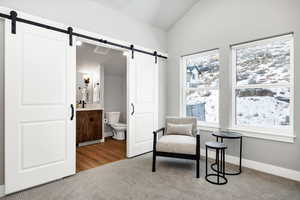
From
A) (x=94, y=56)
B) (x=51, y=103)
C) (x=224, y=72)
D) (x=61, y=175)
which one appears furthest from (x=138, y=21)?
(x=61, y=175)

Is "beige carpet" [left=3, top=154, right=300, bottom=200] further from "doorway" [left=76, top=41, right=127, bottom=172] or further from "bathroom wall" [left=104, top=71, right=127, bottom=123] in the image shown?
"bathroom wall" [left=104, top=71, right=127, bottom=123]

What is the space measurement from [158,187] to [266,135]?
1.88 m

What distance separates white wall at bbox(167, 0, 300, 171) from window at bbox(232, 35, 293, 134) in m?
0.13

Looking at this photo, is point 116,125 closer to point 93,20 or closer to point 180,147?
point 180,147

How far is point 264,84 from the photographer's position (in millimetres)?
2836

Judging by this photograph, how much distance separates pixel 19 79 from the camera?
2139 mm

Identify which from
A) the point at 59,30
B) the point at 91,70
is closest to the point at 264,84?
the point at 59,30

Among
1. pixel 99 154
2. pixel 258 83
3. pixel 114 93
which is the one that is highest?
pixel 258 83

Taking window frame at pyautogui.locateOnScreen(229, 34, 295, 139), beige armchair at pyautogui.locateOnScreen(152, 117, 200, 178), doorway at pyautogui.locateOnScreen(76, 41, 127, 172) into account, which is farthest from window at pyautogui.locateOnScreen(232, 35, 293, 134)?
doorway at pyautogui.locateOnScreen(76, 41, 127, 172)

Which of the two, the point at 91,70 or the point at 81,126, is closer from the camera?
the point at 81,126

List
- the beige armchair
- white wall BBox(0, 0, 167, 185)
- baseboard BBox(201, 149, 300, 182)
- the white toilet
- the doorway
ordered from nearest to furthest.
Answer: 1. white wall BBox(0, 0, 167, 185)
2. baseboard BBox(201, 149, 300, 182)
3. the beige armchair
4. the doorway
5. the white toilet

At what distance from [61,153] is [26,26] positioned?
1.76 m

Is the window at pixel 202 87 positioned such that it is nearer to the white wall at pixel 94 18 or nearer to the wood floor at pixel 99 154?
the white wall at pixel 94 18

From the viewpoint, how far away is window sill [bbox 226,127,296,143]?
8.27 ft
